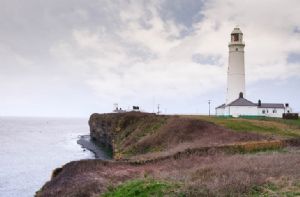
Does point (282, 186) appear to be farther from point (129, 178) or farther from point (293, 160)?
point (129, 178)

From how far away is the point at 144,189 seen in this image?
65.6 feet

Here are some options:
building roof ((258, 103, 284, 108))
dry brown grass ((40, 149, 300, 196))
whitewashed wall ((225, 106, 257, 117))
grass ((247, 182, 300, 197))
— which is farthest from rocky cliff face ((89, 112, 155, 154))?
grass ((247, 182, 300, 197))

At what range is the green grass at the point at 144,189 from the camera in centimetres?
1908

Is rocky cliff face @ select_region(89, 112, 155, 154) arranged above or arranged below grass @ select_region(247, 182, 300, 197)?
above

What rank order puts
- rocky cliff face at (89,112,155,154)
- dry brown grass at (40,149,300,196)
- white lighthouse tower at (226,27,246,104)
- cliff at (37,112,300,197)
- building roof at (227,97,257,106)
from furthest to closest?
1. white lighthouse tower at (226,27,246,104)
2. building roof at (227,97,257,106)
3. rocky cliff face at (89,112,155,154)
4. cliff at (37,112,300,197)
5. dry brown grass at (40,149,300,196)

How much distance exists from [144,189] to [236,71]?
2668 inches

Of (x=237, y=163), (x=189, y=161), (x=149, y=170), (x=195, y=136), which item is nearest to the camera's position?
(x=237, y=163)

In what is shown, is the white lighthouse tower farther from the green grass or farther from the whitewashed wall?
the green grass

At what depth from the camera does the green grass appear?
19.1 metres

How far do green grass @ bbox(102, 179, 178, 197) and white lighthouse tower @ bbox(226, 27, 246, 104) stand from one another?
65.6m

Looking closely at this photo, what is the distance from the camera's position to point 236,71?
85375mm

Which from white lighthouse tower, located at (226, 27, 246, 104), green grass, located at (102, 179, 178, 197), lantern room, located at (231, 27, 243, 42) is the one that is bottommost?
green grass, located at (102, 179, 178, 197)

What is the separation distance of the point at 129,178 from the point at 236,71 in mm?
62885

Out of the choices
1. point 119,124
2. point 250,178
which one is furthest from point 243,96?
point 250,178
